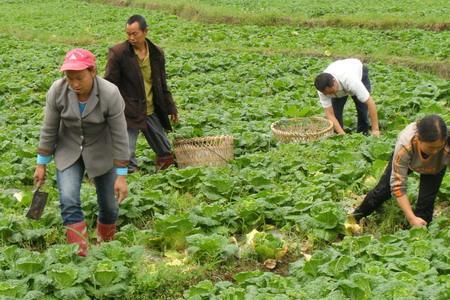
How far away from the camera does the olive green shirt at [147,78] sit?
305 inches

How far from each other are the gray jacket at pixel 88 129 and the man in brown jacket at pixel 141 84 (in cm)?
228

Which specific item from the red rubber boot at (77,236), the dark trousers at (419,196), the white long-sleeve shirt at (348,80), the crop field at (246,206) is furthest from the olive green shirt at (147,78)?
the dark trousers at (419,196)

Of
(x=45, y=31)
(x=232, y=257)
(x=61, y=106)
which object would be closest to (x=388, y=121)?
(x=232, y=257)

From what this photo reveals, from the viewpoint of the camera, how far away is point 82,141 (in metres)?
5.39

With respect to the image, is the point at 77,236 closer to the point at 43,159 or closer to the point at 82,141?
the point at 43,159

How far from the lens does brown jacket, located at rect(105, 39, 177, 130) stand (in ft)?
24.9

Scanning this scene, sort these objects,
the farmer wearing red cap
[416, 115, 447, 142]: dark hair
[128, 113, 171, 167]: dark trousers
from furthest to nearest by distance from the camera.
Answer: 1. [128, 113, 171, 167]: dark trousers
2. the farmer wearing red cap
3. [416, 115, 447, 142]: dark hair

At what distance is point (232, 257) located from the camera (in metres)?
5.67

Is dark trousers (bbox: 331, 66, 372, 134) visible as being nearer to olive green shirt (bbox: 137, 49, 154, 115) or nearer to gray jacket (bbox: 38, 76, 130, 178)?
olive green shirt (bbox: 137, 49, 154, 115)

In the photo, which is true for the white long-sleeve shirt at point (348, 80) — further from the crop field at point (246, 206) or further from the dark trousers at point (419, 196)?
the dark trousers at point (419, 196)

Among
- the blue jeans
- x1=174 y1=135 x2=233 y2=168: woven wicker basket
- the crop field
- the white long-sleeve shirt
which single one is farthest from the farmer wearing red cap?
the white long-sleeve shirt

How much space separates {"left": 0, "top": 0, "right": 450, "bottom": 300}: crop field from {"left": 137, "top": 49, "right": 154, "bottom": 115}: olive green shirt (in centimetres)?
88

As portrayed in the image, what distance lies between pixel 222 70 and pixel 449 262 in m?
9.89

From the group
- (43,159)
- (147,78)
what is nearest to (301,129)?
(147,78)
